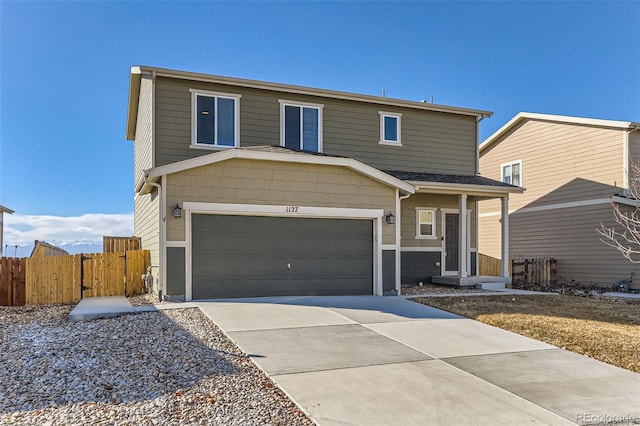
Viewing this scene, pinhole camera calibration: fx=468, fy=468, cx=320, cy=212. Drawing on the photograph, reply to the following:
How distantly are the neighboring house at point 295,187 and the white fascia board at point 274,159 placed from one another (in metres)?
0.03

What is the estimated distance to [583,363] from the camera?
244 inches

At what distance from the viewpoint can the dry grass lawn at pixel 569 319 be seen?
6949mm

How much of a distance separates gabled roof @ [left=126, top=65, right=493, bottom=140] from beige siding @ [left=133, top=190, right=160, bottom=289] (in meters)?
3.35

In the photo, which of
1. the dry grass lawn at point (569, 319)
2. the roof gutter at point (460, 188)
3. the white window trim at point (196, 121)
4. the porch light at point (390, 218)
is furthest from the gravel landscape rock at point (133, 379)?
the roof gutter at point (460, 188)

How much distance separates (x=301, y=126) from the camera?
48.1 feet

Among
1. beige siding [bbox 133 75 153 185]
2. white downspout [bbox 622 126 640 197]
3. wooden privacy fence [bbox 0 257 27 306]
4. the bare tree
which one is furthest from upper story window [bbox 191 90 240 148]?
white downspout [bbox 622 126 640 197]

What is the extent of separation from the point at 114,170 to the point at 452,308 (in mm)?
16285

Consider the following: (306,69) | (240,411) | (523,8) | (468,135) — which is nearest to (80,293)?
(240,411)

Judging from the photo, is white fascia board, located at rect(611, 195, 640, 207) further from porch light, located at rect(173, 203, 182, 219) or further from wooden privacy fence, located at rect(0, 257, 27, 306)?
wooden privacy fence, located at rect(0, 257, 27, 306)

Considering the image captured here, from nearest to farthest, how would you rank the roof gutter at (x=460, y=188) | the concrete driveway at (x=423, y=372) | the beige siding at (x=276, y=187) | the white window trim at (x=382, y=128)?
the concrete driveway at (x=423, y=372)
the beige siding at (x=276, y=187)
the roof gutter at (x=460, y=188)
the white window trim at (x=382, y=128)

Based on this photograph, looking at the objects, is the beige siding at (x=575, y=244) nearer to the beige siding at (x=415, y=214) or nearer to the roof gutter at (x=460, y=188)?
the roof gutter at (x=460, y=188)

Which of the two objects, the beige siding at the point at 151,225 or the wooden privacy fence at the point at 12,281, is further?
the beige siding at the point at 151,225

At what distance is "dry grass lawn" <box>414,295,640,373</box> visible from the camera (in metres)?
6.95

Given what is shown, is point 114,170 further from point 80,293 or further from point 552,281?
point 552,281
